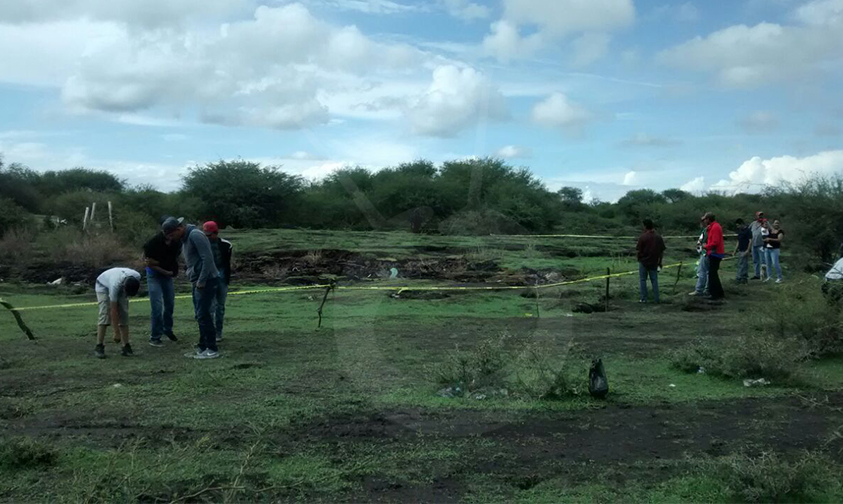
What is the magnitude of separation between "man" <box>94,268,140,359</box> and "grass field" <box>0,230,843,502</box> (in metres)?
0.37

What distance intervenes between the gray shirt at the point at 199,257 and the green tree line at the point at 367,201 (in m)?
24.0

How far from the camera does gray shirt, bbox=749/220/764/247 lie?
66.6 feet

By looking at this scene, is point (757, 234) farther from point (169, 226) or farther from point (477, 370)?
point (169, 226)

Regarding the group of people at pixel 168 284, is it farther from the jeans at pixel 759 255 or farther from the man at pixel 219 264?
the jeans at pixel 759 255

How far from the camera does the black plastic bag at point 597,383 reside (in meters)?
8.07

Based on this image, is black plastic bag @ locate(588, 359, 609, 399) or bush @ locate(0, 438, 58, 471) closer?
bush @ locate(0, 438, 58, 471)

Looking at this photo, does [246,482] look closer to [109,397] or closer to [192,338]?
[109,397]

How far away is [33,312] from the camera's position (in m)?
15.8

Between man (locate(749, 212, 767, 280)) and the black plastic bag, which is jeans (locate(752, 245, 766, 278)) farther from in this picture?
the black plastic bag

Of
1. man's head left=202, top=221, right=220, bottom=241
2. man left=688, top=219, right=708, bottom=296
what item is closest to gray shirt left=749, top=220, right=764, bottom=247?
man left=688, top=219, right=708, bottom=296

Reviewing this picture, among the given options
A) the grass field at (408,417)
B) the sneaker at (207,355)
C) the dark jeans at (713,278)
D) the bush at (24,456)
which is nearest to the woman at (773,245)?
the dark jeans at (713,278)

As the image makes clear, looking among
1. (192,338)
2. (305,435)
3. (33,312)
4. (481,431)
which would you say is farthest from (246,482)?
(33,312)

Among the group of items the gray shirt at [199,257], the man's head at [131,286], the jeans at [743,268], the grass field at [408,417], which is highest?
the gray shirt at [199,257]

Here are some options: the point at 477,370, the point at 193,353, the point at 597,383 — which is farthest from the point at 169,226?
the point at 597,383
